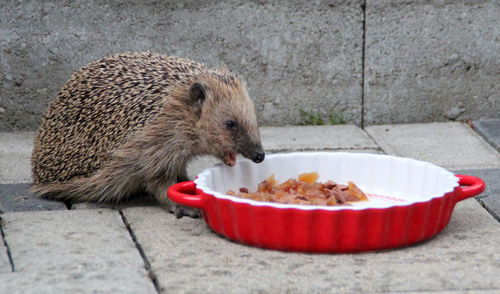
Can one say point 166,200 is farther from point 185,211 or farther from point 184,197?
point 184,197

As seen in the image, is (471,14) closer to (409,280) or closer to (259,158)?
(259,158)

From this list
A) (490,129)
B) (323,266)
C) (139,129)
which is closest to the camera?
(323,266)

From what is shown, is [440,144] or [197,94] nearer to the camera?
[197,94]

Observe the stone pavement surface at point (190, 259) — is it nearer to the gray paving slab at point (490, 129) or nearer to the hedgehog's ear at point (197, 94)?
the hedgehog's ear at point (197, 94)

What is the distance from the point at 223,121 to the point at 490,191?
1602mm

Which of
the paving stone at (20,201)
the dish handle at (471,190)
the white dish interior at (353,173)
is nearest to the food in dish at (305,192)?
the white dish interior at (353,173)

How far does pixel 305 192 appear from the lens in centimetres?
345

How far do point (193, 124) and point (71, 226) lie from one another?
852mm

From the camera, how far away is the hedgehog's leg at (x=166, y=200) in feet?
11.6

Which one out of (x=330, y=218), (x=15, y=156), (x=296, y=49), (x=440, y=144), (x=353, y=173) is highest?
(x=296, y=49)

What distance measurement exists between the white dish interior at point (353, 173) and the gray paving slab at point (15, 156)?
57.1 inches

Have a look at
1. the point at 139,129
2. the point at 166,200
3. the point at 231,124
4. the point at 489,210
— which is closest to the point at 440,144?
the point at 489,210

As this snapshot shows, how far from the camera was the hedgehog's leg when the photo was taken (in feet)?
11.6

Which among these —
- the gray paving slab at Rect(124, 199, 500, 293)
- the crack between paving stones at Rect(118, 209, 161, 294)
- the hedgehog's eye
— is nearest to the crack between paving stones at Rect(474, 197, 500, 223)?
the gray paving slab at Rect(124, 199, 500, 293)
